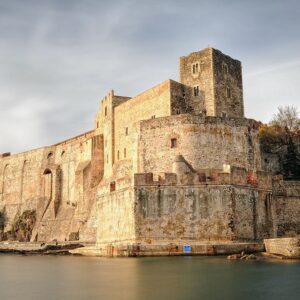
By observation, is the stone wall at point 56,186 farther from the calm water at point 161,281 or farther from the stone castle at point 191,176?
the calm water at point 161,281

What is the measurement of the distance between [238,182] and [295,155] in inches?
570

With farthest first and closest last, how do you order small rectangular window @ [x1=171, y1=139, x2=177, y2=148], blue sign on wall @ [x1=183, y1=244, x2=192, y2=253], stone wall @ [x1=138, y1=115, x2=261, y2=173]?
small rectangular window @ [x1=171, y1=139, x2=177, y2=148] < stone wall @ [x1=138, y1=115, x2=261, y2=173] < blue sign on wall @ [x1=183, y1=244, x2=192, y2=253]

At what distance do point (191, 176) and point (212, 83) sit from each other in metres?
9.69

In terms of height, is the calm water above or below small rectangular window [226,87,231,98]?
below

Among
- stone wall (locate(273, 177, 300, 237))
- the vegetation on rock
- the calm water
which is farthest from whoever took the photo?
the vegetation on rock

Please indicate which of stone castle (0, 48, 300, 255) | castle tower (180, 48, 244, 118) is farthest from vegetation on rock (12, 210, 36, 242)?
castle tower (180, 48, 244, 118)

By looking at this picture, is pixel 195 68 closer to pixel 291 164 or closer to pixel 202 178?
pixel 291 164

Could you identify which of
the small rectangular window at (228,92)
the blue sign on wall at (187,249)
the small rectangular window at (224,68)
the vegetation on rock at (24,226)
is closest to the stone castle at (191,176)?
the small rectangular window at (228,92)

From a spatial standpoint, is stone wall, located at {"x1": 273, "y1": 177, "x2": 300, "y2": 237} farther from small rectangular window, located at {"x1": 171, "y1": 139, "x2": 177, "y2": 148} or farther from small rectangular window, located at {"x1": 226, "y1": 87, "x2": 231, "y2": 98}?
small rectangular window, located at {"x1": 226, "y1": 87, "x2": 231, "y2": 98}

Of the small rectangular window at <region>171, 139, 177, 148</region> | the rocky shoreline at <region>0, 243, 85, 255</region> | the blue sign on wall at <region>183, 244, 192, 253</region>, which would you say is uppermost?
the small rectangular window at <region>171, 139, 177, 148</region>

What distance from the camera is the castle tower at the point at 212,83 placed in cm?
3425

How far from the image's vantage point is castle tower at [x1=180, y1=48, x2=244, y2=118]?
34250 mm

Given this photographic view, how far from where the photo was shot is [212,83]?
34.2m

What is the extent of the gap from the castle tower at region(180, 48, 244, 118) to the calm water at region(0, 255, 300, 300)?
14.6 meters
